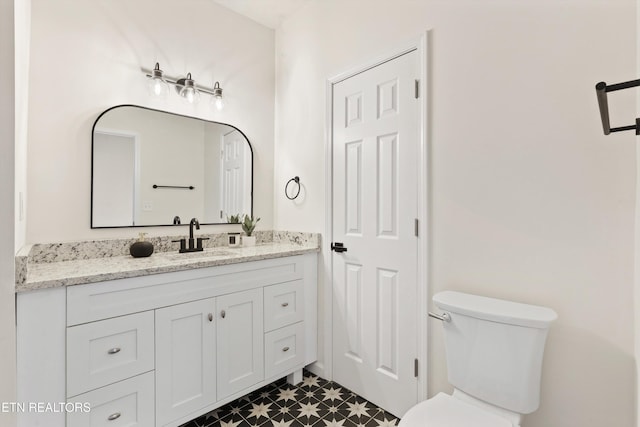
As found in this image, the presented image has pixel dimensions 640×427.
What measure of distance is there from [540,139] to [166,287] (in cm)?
185

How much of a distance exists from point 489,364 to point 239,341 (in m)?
1.30

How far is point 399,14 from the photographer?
185 cm

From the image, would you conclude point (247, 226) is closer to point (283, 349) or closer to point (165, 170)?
point (165, 170)

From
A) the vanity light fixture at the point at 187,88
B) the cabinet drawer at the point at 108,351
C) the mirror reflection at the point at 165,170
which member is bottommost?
the cabinet drawer at the point at 108,351

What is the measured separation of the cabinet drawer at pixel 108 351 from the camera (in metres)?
1.33

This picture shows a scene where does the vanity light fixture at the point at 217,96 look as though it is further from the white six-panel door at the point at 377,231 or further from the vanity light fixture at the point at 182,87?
the white six-panel door at the point at 377,231

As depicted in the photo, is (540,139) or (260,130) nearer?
(540,139)

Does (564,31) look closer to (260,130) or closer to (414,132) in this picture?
(414,132)

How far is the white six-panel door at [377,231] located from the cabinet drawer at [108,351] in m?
1.18

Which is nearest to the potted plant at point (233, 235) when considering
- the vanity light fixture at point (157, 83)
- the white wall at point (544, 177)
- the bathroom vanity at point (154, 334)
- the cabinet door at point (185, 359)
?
the bathroom vanity at point (154, 334)

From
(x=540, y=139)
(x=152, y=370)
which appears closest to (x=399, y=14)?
(x=540, y=139)

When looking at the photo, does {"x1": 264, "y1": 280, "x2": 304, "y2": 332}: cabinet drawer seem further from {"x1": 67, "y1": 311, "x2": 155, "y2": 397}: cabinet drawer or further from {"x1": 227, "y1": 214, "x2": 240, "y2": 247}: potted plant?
{"x1": 67, "y1": 311, "x2": 155, "y2": 397}: cabinet drawer

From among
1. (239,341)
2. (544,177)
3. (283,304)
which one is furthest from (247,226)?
(544,177)

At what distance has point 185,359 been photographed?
165 cm
